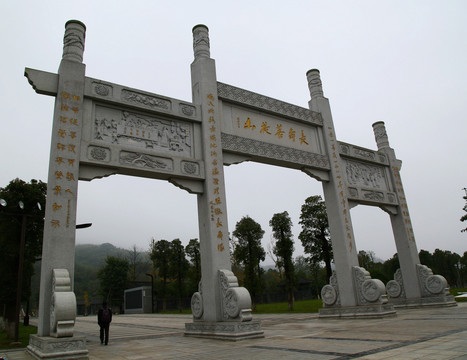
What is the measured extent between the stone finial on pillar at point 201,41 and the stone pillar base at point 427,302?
29.9 feet

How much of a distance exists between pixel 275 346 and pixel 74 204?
12.3 feet

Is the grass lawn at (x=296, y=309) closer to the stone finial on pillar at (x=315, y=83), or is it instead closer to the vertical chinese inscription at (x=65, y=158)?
the stone finial on pillar at (x=315, y=83)

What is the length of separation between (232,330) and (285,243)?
9840 millimetres

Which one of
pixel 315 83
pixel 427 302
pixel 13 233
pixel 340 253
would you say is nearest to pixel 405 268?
pixel 427 302

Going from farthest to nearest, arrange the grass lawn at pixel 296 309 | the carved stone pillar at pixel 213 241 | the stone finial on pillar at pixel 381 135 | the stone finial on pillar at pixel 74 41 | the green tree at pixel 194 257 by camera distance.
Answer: the green tree at pixel 194 257, the grass lawn at pixel 296 309, the stone finial on pillar at pixel 381 135, the stone finial on pillar at pixel 74 41, the carved stone pillar at pixel 213 241

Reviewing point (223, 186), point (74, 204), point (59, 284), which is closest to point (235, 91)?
point (223, 186)

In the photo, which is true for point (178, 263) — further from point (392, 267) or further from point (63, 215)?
point (392, 267)

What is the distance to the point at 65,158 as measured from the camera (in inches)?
217

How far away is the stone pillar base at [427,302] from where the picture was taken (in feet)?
31.1

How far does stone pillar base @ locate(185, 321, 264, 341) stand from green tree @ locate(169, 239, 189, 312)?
1640cm

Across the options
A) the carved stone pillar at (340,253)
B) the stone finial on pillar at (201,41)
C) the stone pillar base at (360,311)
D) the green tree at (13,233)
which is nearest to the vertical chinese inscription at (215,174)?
the stone finial on pillar at (201,41)

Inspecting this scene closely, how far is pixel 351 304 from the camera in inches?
328

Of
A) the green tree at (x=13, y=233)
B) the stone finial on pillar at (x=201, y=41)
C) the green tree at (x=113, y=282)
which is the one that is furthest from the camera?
the green tree at (x=113, y=282)

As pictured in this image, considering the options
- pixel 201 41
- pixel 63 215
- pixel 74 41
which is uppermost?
pixel 201 41
